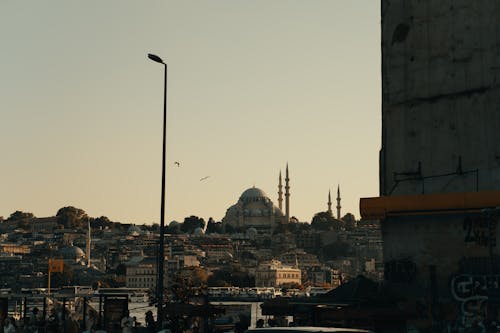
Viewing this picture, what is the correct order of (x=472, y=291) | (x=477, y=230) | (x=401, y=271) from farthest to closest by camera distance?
1. (x=401, y=271)
2. (x=477, y=230)
3. (x=472, y=291)

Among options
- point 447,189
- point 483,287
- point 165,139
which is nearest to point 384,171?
point 447,189

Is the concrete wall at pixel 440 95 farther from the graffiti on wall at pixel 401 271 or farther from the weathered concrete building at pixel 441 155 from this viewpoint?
the graffiti on wall at pixel 401 271

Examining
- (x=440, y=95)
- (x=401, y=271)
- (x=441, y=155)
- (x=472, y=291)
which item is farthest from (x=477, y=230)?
(x=440, y=95)

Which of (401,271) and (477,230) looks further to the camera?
(401,271)

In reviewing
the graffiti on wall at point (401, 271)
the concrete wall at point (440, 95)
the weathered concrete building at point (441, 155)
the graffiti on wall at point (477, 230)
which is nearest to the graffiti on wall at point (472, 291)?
the weathered concrete building at point (441, 155)

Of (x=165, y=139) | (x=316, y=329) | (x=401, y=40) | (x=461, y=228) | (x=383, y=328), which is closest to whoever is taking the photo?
(x=316, y=329)

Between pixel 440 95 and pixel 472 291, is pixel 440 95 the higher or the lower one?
the higher one

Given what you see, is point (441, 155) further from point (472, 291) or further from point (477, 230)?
point (472, 291)

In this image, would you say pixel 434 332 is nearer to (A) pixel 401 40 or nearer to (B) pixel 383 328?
(B) pixel 383 328
